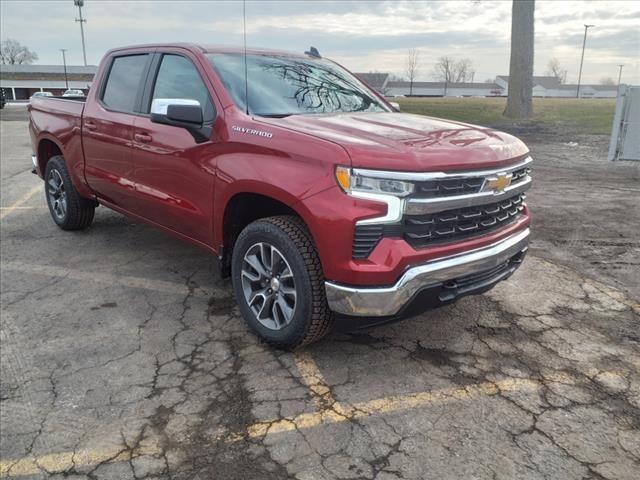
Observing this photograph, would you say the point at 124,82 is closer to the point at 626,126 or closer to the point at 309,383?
the point at 309,383

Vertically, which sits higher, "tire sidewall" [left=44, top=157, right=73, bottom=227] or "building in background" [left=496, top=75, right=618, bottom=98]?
"building in background" [left=496, top=75, right=618, bottom=98]

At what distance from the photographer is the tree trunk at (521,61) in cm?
2006

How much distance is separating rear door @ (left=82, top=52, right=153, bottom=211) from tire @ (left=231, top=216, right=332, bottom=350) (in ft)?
5.67

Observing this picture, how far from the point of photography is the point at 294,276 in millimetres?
3277

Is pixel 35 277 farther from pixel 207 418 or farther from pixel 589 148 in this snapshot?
pixel 589 148

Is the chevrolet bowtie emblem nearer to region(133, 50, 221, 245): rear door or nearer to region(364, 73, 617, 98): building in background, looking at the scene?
region(133, 50, 221, 245): rear door

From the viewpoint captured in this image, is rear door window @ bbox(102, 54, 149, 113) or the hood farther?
rear door window @ bbox(102, 54, 149, 113)

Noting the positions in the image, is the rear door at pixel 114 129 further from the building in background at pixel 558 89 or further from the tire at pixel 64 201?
the building in background at pixel 558 89

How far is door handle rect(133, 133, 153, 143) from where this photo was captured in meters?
4.45

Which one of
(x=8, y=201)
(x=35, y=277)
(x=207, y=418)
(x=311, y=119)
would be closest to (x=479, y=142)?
(x=311, y=119)

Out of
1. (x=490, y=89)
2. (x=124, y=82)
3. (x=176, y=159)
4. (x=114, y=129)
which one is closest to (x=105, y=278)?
(x=114, y=129)

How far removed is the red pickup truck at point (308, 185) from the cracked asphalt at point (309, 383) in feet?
1.50

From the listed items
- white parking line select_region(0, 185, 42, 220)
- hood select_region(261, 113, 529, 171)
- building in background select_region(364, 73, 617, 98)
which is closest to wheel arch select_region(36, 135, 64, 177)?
white parking line select_region(0, 185, 42, 220)

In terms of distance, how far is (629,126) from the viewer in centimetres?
1017
